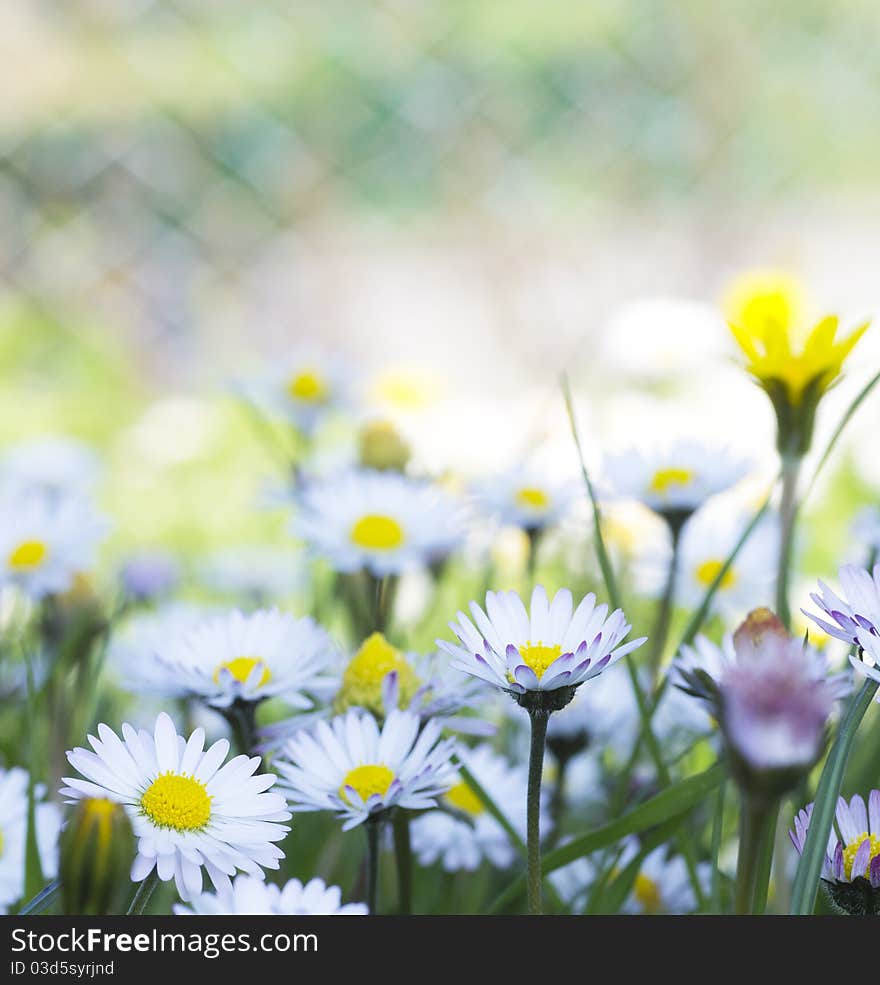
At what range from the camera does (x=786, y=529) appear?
470mm

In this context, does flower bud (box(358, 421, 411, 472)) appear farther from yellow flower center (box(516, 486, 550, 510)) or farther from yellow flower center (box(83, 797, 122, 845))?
yellow flower center (box(83, 797, 122, 845))

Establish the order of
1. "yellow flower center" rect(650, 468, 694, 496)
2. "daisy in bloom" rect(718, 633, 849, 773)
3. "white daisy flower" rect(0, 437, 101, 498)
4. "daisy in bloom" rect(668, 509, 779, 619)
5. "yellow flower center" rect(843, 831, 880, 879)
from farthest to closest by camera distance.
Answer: "white daisy flower" rect(0, 437, 101, 498)
"daisy in bloom" rect(668, 509, 779, 619)
"yellow flower center" rect(650, 468, 694, 496)
"yellow flower center" rect(843, 831, 880, 879)
"daisy in bloom" rect(718, 633, 849, 773)

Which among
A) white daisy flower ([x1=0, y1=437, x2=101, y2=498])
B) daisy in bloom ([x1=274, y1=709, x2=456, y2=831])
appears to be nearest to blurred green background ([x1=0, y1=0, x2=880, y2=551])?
white daisy flower ([x1=0, y1=437, x2=101, y2=498])

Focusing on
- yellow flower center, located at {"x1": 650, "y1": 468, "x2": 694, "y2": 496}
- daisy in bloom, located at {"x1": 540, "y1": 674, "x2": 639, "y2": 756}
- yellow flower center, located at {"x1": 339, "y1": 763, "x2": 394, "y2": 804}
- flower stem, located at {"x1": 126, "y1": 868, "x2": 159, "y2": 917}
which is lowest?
flower stem, located at {"x1": 126, "y1": 868, "x2": 159, "y2": 917}

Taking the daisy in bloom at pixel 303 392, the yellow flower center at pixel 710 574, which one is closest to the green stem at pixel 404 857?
the yellow flower center at pixel 710 574

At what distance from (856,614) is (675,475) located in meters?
0.25

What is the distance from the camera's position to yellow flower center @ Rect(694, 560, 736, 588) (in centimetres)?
67

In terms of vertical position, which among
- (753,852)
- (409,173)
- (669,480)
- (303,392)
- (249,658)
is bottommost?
(753,852)

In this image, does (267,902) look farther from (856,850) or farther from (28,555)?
(28,555)

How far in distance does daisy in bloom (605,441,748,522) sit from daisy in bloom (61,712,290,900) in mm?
278

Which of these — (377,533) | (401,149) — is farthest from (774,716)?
(401,149)

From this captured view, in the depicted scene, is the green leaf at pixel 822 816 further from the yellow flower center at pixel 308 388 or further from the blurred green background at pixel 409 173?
the blurred green background at pixel 409 173

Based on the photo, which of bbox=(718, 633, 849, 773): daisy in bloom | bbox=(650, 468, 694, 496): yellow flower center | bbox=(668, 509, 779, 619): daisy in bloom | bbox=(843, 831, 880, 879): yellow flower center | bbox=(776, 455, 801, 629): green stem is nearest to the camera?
bbox=(718, 633, 849, 773): daisy in bloom

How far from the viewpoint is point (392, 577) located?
0.63 meters
